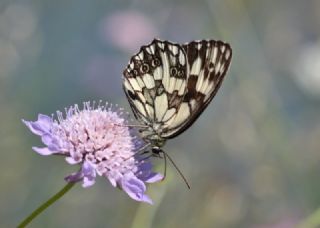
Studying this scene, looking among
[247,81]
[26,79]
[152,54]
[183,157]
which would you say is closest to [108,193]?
[183,157]

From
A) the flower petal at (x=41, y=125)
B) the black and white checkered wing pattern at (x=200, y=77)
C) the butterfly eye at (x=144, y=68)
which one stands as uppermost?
the flower petal at (x=41, y=125)

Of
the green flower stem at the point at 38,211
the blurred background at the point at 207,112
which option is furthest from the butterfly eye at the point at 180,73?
the blurred background at the point at 207,112

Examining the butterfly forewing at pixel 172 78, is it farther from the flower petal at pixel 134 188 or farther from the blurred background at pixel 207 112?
the blurred background at pixel 207 112

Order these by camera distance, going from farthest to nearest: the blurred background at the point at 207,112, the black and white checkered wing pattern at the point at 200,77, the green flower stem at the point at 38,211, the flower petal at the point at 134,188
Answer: the blurred background at the point at 207,112, the black and white checkered wing pattern at the point at 200,77, the flower petal at the point at 134,188, the green flower stem at the point at 38,211

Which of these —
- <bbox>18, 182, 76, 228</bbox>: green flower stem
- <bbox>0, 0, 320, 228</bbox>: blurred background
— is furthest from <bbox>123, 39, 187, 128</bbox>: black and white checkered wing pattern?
<bbox>0, 0, 320, 228</bbox>: blurred background

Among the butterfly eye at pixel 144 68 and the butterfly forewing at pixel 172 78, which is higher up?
the butterfly eye at pixel 144 68

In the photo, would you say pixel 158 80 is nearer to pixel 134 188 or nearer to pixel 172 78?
pixel 172 78

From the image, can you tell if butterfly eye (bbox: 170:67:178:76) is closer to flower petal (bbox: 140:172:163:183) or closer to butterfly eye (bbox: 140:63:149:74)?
butterfly eye (bbox: 140:63:149:74)

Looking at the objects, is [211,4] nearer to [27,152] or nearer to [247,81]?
[247,81]
